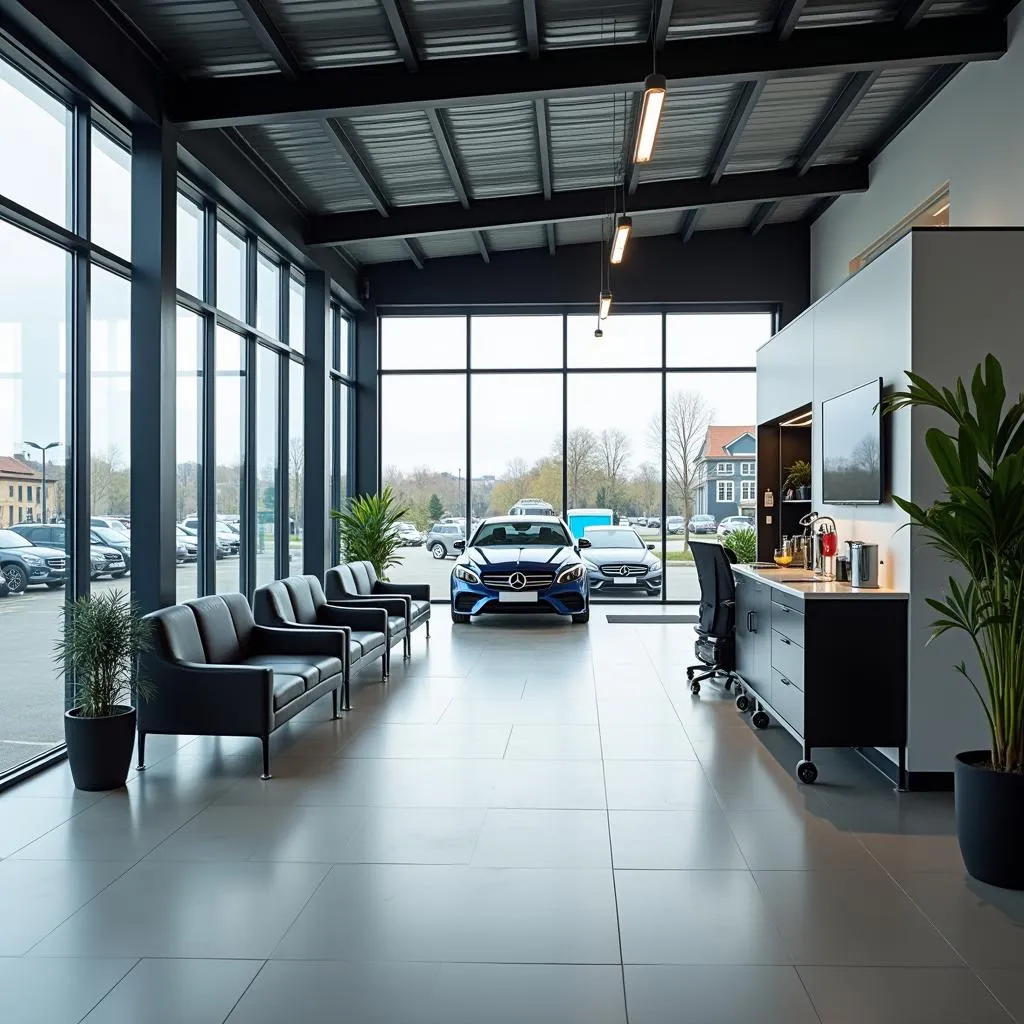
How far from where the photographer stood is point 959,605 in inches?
143

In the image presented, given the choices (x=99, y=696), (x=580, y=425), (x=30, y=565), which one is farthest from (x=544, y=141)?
(x=99, y=696)

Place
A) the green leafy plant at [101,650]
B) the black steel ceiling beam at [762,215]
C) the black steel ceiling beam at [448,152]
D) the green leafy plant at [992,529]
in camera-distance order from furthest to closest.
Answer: the black steel ceiling beam at [762,215]
the black steel ceiling beam at [448,152]
the green leafy plant at [101,650]
the green leafy plant at [992,529]

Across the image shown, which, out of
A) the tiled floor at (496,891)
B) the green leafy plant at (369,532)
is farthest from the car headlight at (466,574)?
the tiled floor at (496,891)

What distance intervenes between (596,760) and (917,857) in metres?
1.70

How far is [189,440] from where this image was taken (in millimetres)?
6652

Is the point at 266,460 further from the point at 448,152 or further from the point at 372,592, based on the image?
the point at 448,152

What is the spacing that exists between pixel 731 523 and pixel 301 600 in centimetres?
641

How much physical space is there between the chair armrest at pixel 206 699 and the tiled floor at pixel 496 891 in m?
0.25

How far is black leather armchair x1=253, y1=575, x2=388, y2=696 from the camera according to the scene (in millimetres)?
6131

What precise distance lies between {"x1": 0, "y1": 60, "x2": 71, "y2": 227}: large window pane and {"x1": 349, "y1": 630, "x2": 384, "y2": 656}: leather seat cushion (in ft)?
10.2

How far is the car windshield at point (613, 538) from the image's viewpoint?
38.3 ft

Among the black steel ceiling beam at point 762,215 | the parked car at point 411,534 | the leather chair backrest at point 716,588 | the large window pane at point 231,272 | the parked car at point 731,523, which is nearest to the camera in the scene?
the leather chair backrest at point 716,588

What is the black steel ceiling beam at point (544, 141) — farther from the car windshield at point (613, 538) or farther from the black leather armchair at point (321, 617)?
the car windshield at point (613, 538)

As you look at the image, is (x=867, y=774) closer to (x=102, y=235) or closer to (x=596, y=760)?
(x=596, y=760)
